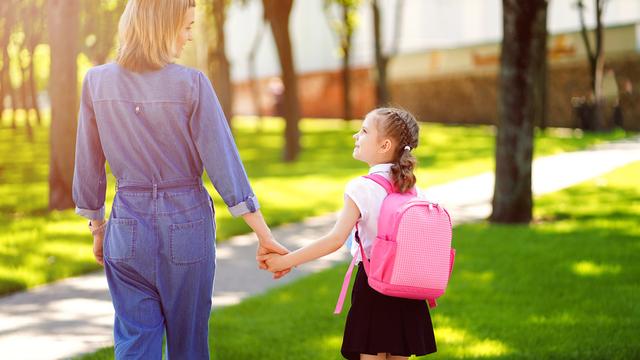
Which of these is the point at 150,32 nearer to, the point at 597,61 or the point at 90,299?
the point at 90,299

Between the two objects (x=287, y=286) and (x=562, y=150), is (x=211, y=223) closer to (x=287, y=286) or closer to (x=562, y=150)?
(x=287, y=286)

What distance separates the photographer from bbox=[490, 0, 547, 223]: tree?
397 inches

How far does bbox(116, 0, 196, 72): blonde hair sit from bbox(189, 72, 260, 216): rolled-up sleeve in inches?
6.3

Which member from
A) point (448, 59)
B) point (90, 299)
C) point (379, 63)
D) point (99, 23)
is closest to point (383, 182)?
point (90, 299)

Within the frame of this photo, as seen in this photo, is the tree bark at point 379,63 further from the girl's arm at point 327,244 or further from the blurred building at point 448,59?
the girl's arm at point 327,244

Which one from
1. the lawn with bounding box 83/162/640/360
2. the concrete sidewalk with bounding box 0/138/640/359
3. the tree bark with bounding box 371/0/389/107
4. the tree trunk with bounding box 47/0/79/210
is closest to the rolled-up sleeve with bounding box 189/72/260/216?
the concrete sidewalk with bounding box 0/138/640/359

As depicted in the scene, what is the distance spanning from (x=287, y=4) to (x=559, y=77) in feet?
61.7

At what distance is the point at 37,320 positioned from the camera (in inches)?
243

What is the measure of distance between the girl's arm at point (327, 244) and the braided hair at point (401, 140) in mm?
203

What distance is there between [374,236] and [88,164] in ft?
3.69

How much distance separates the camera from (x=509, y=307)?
253 inches

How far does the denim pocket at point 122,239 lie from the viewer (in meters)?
3.11

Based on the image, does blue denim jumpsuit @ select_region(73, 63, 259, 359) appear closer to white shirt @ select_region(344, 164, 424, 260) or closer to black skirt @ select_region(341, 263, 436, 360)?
white shirt @ select_region(344, 164, 424, 260)

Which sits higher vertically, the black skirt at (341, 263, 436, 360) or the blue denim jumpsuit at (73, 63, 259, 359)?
the blue denim jumpsuit at (73, 63, 259, 359)
